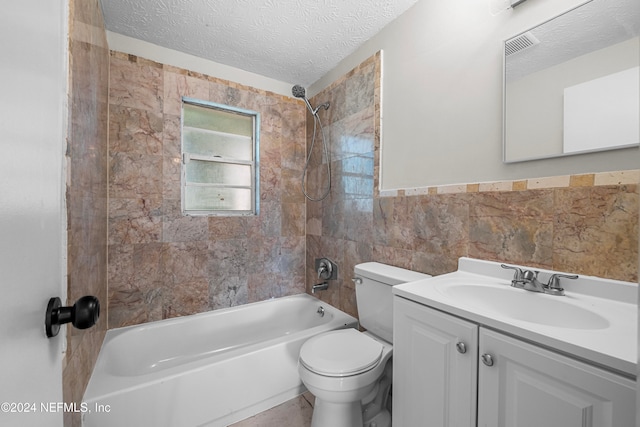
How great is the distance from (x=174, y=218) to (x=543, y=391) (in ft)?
7.28

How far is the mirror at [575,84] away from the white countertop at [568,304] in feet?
1.64

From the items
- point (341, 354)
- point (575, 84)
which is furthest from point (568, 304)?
point (341, 354)

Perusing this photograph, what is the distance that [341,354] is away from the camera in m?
1.33

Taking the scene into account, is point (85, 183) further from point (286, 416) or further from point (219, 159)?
point (286, 416)

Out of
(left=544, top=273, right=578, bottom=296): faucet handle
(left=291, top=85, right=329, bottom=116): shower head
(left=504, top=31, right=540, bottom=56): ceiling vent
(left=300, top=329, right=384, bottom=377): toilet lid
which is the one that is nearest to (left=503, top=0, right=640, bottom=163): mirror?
(left=504, top=31, right=540, bottom=56): ceiling vent

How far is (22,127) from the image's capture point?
0.36 metres

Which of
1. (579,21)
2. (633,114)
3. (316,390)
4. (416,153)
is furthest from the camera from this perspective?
(416,153)

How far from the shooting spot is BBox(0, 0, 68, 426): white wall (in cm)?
32

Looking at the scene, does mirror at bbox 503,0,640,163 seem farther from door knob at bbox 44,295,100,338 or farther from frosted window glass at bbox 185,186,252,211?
frosted window glass at bbox 185,186,252,211

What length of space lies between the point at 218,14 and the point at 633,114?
210 cm

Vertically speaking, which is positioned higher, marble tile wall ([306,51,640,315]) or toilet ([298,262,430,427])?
marble tile wall ([306,51,640,315])

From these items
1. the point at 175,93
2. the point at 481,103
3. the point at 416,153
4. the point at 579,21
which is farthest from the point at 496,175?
the point at 175,93

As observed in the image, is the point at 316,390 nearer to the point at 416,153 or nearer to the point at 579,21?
the point at 416,153

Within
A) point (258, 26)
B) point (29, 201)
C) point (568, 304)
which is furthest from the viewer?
point (258, 26)
